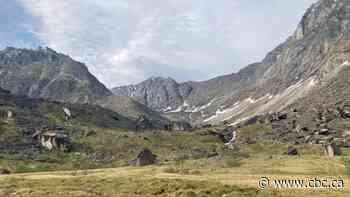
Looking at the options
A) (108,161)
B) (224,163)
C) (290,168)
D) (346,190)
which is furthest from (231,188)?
(108,161)

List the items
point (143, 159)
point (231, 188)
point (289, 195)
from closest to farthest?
point (289, 195), point (231, 188), point (143, 159)

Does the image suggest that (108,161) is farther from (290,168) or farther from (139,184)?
(139,184)

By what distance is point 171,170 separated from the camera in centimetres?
10025

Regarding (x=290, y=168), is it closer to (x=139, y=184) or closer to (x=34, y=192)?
(x=139, y=184)

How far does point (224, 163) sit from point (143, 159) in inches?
1795

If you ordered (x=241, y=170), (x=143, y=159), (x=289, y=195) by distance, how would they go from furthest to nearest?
(x=143, y=159) → (x=241, y=170) → (x=289, y=195)

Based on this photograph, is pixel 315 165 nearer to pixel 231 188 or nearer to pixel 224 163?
pixel 224 163

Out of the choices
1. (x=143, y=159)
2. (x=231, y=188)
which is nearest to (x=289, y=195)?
(x=231, y=188)

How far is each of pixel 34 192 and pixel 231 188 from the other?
90.5ft

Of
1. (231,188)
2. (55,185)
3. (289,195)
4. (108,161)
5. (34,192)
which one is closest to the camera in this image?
(289,195)

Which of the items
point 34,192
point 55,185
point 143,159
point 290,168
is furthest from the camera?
point 143,159

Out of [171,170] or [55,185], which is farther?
[171,170]

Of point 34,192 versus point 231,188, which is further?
point 34,192

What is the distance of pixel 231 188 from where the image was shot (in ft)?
205
